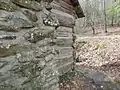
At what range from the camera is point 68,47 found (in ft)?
27.9

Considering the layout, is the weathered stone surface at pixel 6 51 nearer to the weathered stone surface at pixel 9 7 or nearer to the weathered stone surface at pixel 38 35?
the weathered stone surface at pixel 38 35

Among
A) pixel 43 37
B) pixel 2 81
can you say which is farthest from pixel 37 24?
pixel 2 81

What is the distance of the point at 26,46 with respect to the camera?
4.00 m

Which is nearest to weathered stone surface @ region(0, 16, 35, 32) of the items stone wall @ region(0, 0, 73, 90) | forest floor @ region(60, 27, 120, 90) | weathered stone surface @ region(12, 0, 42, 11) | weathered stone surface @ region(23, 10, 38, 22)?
stone wall @ region(0, 0, 73, 90)

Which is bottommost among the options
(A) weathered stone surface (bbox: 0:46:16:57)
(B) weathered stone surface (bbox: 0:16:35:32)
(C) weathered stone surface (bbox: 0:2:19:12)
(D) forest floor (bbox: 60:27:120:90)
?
(D) forest floor (bbox: 60:27:120:90)

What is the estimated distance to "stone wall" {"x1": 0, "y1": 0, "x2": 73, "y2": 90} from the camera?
11.7 ft

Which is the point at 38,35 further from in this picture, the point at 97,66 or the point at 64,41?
the point at 97,66

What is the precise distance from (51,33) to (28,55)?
1.01 metres

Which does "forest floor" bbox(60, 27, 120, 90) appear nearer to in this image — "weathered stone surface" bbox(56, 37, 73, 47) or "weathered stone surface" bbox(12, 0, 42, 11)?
"weathered stone surface" bbox(56, 37, 73, 47)

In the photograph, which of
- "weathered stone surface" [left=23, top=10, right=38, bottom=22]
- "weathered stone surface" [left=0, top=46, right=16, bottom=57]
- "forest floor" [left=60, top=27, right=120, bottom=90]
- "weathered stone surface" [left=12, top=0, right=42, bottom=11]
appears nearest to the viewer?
"weathered stone surface" [left=0, top=46, right=16, bottom=57]

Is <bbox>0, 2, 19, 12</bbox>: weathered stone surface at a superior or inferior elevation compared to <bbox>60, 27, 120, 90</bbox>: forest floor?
superior

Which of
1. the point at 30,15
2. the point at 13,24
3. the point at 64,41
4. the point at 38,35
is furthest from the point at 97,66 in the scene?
the point at 13,24

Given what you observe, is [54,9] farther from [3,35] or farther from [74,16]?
[3,35]

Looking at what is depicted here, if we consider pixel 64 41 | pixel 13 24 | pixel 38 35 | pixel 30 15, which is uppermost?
pixel 30 15
